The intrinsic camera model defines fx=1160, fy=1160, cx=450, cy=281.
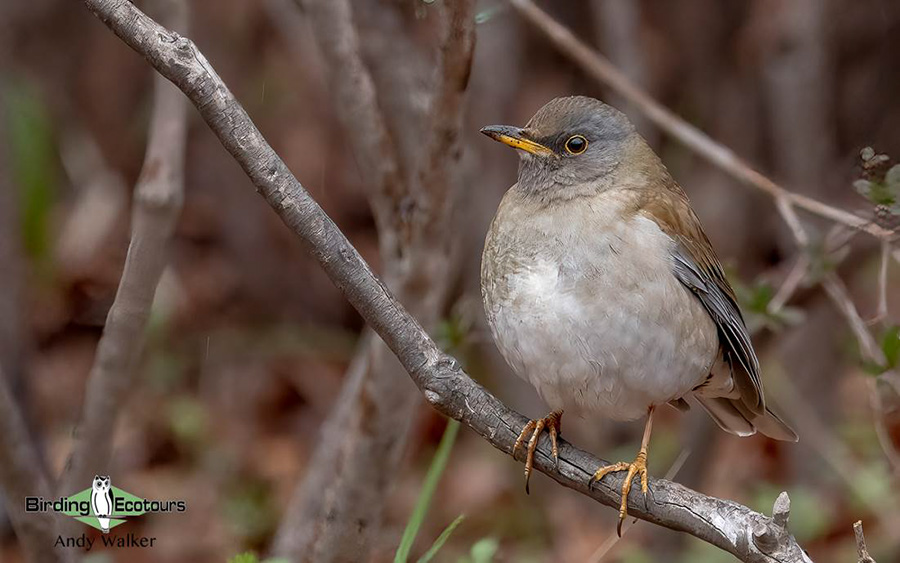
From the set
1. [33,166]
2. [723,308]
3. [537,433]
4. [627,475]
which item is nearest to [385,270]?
[537,433]

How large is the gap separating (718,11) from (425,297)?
317 cm

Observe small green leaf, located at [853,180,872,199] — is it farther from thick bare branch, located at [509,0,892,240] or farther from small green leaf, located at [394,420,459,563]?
small green leaf, located at [394,420,459,563]

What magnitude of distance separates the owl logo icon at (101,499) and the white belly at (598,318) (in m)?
1.26

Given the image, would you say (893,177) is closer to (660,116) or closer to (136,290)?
(660,116)

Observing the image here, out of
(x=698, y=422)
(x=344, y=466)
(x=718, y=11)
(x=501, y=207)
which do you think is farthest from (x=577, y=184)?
(x=718, y=11)

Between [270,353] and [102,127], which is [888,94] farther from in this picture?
[102,127]

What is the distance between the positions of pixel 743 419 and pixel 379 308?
65.2 inches

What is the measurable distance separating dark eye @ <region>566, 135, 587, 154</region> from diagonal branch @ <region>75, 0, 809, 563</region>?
0.96m

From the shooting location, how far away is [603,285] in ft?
10.2

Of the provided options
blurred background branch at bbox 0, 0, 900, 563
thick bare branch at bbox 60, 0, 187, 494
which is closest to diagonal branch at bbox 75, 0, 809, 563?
thick bare branch at bbox 60, 0, 187, 494

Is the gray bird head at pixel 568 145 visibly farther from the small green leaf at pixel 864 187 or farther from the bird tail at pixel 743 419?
the bird tail at pixel 743 419

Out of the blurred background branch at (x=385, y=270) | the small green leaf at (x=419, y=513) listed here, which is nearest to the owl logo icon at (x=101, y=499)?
the blurred background branch at (x=385, y=270)

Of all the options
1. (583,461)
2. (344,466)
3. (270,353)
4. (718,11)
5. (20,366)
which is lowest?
(583,461)

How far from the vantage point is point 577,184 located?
3.46 meters
